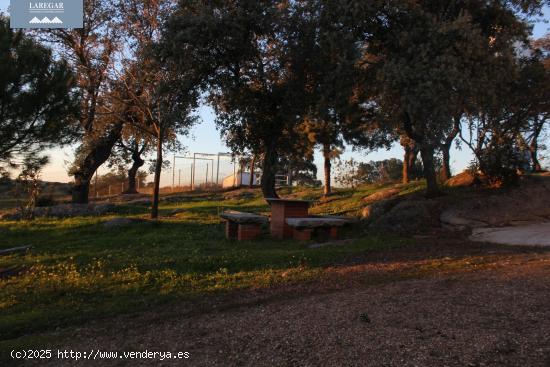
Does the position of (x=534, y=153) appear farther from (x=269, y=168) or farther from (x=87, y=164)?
(x=87, y=164)

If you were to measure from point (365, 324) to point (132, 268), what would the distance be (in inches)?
182

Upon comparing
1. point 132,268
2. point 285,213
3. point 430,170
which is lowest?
point 132,268

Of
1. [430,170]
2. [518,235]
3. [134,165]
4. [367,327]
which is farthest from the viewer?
[134,165]

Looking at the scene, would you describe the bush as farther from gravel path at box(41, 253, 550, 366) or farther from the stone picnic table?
gravel path at box(41, 253, 550, 366)

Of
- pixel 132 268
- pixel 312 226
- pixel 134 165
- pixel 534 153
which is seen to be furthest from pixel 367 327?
pixel 134 165

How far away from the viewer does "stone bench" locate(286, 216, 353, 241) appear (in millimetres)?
10344

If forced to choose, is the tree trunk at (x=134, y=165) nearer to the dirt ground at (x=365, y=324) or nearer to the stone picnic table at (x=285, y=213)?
the stone picnic table at (x=285, y=213)

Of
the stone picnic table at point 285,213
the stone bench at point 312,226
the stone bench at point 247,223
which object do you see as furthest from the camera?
the stone picnic table at point 285,213

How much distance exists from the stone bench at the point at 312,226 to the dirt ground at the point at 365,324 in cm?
359

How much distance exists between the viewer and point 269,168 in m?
13.5

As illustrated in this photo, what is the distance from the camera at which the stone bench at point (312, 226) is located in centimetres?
1034

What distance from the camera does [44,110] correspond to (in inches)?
368

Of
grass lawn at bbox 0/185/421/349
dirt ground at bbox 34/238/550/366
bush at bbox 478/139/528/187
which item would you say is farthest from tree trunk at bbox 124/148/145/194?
dirt ground at bbox 34/238/550/366

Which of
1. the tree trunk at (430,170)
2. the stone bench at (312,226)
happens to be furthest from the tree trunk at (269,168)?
the tree trunk at (430,170)
